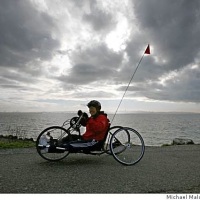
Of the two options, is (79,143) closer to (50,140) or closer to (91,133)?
(91,133)

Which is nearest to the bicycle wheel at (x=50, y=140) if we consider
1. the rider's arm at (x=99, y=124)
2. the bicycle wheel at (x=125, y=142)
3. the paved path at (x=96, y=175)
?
the paved path at (x=96, y=175)

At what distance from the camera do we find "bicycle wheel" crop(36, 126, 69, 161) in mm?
6082

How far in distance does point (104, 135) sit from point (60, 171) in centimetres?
133

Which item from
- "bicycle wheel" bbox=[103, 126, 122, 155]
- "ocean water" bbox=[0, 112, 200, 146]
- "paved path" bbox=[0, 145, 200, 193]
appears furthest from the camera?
"ocean water" bbox=[0, 112, 200, 146]

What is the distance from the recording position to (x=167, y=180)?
4883mm

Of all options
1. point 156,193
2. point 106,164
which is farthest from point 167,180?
point 106,164

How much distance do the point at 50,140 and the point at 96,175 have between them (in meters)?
1.57

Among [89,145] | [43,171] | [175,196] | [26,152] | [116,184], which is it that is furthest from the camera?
[26,152]

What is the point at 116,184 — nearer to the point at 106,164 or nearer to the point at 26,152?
the point at 106,164

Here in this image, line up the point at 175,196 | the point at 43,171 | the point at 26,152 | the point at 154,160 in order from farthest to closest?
1. the point at 26,152
2. the point at 154,160
3. the point at 43,171
4. the point at 175,196

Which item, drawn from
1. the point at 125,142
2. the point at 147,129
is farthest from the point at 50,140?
the point at 147,129

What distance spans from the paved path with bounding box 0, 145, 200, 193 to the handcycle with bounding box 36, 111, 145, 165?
230mm

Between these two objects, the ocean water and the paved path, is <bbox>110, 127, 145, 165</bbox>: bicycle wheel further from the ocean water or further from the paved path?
the ocean water

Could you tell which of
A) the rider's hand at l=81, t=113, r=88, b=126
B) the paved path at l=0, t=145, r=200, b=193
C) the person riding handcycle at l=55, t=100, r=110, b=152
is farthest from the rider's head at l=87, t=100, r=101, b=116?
the paved path at l=0, t=145, r=200, b=193
